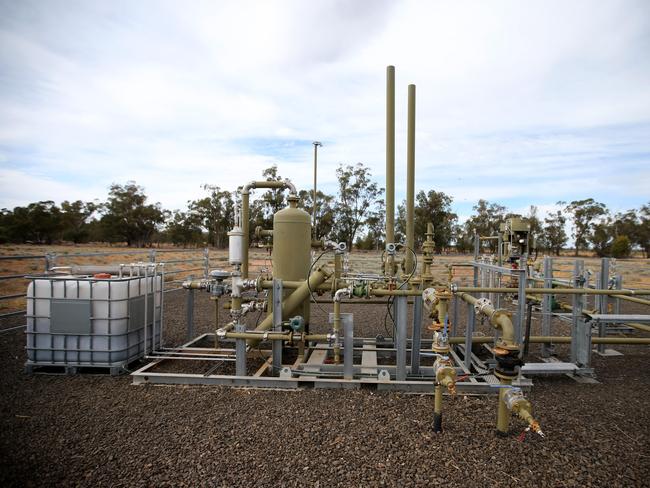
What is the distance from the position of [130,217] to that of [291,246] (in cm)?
5653

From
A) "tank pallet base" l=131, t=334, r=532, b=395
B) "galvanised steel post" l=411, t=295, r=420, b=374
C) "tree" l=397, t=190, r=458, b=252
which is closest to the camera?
"tank pallet base" l=131, t=334, r=532, b=395

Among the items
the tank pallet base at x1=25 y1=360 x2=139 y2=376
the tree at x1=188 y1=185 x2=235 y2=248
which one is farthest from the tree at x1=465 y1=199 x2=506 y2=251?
the tank pallet base at x1=25 y1=360 x2=139 y2=376

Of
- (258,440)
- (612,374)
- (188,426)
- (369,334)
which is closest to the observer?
(258,440)

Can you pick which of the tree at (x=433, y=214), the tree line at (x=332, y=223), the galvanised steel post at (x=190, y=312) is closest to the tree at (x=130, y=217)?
the tree line at (x=332, y=223)

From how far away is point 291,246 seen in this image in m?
5.36

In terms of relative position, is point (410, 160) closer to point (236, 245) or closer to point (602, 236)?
point (236, 245)

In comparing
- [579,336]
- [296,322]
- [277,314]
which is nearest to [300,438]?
[296,322]

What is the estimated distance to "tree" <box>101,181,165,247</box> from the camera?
54031mm

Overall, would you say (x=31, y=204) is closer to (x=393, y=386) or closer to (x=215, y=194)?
(x=215, y=194)

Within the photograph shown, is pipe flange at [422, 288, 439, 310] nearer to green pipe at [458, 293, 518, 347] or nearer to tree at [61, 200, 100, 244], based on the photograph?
green pipe at [458, 293, 518, 347]

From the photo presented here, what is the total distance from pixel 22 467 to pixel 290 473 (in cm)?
202

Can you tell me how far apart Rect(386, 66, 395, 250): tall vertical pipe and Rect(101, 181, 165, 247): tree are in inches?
2168

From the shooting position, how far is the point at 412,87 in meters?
6.80

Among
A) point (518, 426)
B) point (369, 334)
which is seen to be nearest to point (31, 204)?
point (369, 334)
